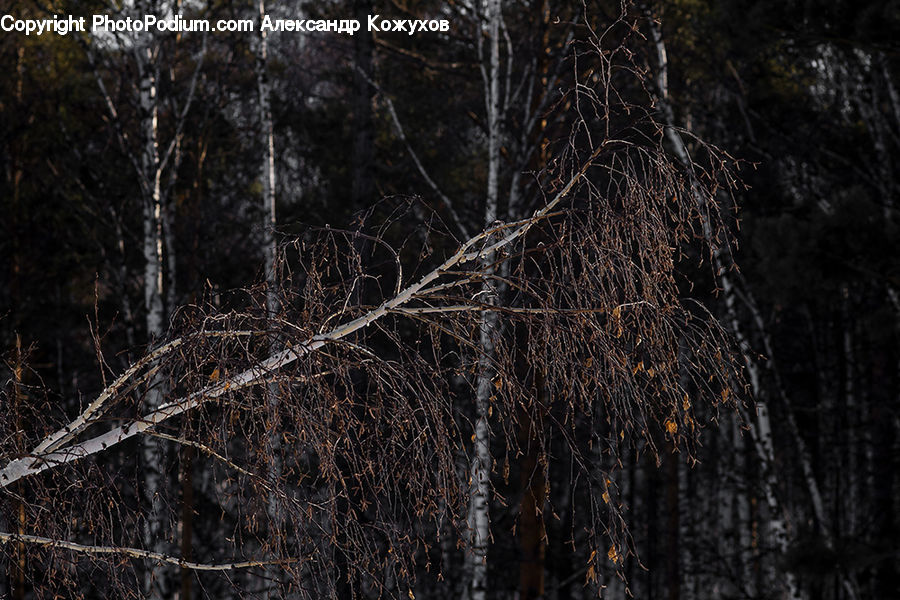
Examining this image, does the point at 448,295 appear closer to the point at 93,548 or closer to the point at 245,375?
the point at 245,375

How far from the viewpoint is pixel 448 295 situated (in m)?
2.90

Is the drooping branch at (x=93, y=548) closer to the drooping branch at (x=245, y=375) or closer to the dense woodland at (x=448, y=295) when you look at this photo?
the dense woodland at (x=448, y=295)

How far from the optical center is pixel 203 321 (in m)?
2.81

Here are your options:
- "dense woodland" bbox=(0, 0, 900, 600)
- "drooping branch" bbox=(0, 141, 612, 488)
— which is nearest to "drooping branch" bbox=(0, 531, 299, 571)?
"dense woodland" bbox=(0, 0, 900, 600)

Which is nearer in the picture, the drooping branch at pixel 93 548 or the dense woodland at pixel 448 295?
the dense woodland at pixel 448 295

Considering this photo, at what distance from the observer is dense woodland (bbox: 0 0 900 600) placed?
269cm

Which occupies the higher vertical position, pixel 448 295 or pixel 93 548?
pixel 448 295

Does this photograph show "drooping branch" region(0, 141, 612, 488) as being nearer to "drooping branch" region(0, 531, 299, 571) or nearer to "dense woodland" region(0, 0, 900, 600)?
"dense woodland" region(0, 0, 900, 600)

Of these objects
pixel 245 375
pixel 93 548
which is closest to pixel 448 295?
pixel 245 375

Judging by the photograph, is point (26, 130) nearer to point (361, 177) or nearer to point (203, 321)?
point (361, 177)

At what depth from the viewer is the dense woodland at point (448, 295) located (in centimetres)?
269

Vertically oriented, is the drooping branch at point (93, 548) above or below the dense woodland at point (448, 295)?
below

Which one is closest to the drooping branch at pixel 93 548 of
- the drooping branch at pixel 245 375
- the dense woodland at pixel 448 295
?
the dense woodland at pixel 448 295

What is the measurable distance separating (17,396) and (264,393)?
1046mm
